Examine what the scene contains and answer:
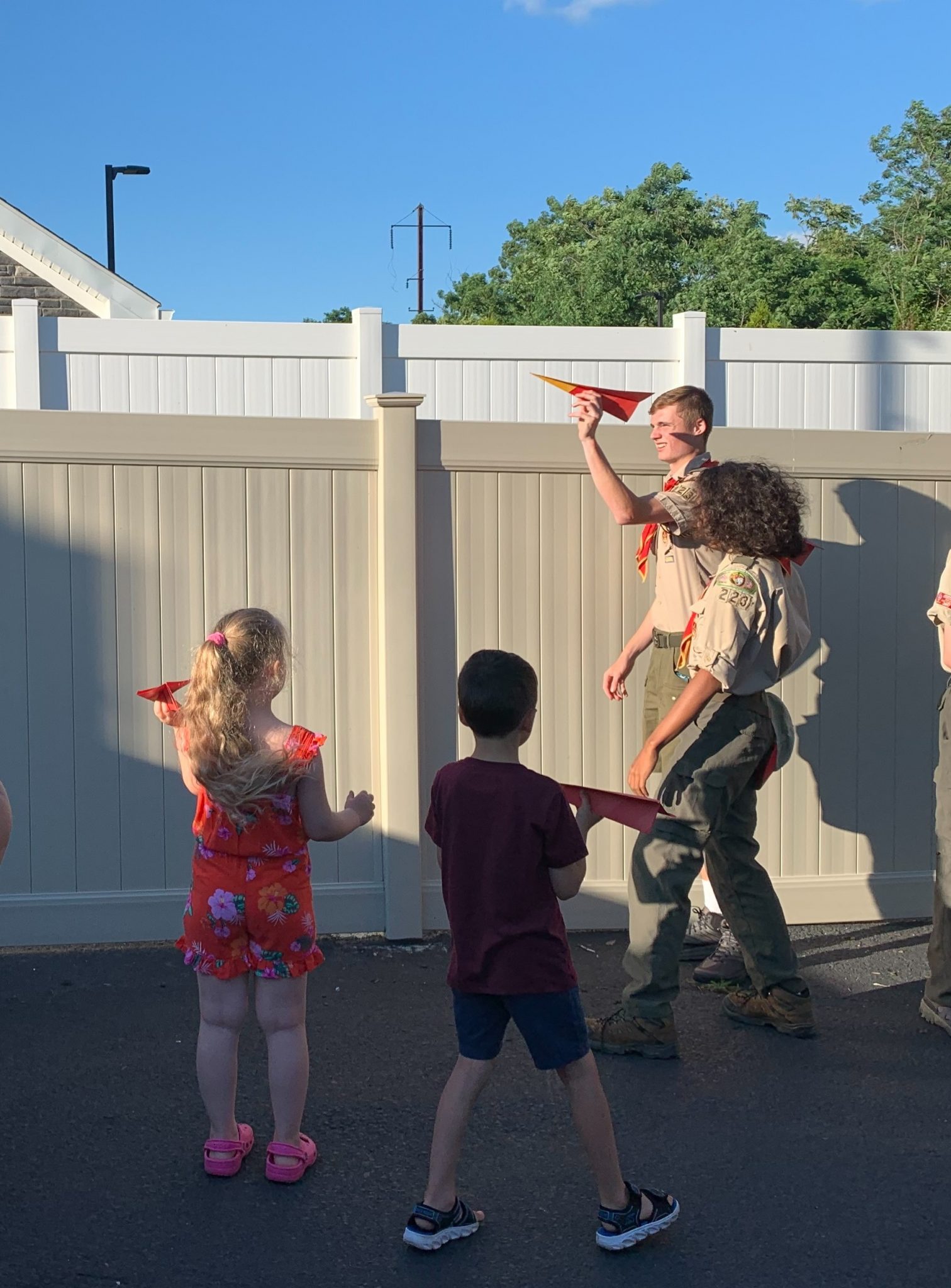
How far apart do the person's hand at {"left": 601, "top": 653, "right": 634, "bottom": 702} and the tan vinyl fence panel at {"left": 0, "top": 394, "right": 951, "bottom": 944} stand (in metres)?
0.41

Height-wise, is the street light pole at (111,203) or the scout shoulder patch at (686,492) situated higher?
the street light pole at (111,203)

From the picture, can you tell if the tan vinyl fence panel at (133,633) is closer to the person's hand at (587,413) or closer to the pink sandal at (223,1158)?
the person's hand at (587,413)

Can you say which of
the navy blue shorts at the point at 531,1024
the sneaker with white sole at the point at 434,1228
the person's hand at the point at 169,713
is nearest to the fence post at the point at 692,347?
the person's hand at the point at 169,713

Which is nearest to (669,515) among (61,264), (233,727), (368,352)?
(233,727)

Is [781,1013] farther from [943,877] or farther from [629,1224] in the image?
[629,1224]

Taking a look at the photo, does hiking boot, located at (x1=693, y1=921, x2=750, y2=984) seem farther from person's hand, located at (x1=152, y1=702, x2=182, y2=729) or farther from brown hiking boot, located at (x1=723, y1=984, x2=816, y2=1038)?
person's hand, located at (x1=152, y1=702, x2=182, y2=729)

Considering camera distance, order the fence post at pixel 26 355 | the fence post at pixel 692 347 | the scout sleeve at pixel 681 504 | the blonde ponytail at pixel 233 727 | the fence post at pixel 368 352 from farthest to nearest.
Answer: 1. the fence post at pixel 692 347
2. the fence post at pixel 368 352
3. the fence post at pixel 26 355
4. the scout sleeve at pixel 681 504
5. the blonde ponytail at pixel 233 727

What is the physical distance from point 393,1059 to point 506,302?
149ft

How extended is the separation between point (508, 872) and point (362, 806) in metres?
0.43

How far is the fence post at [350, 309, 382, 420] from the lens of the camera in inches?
548

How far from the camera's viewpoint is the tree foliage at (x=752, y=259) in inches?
1229

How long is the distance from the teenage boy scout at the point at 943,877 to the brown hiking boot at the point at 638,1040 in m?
0.89

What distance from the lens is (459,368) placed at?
1423cm

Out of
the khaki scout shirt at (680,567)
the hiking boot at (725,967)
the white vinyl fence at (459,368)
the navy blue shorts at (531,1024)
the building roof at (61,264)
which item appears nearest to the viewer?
the navy blue shorts at (531,1024)
